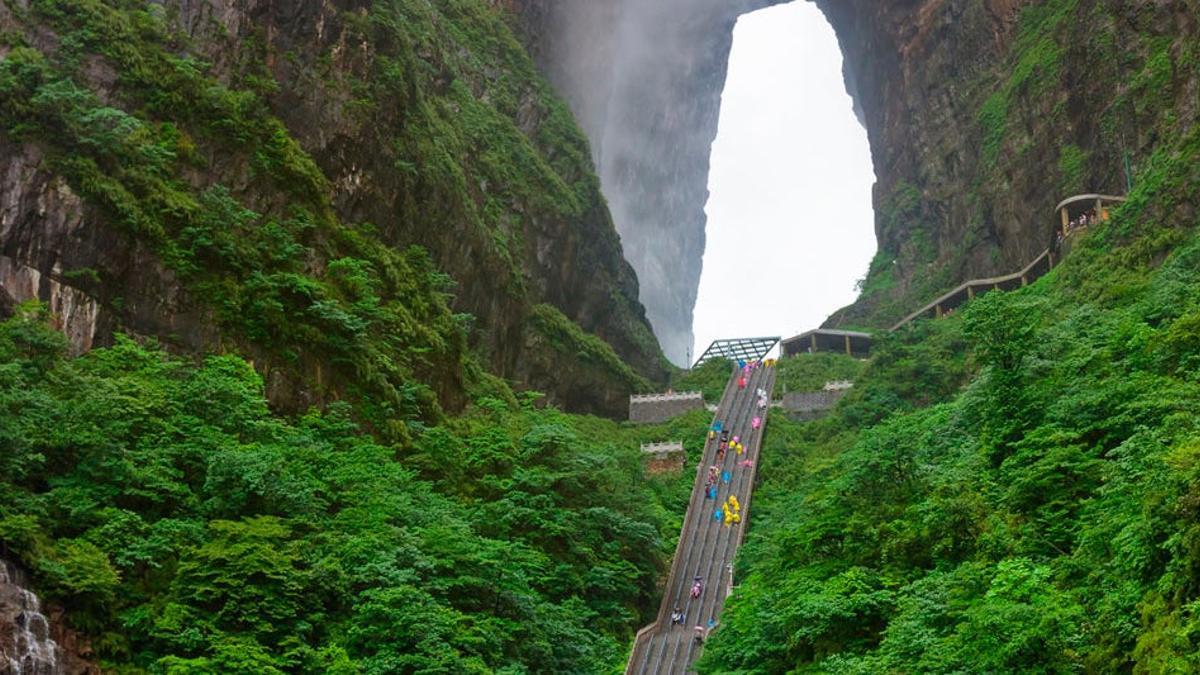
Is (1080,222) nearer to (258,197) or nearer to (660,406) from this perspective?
(660,406)

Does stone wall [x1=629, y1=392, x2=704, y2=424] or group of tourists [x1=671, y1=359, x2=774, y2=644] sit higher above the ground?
stone wall [x1=629, y1=392, x2=704, y2=424]

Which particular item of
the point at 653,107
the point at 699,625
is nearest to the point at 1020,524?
the point at 699,625

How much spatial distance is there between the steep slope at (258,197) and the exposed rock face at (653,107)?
34.4m

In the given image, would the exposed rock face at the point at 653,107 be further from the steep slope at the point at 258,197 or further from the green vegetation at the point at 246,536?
the green vegetation at the point at 246,536

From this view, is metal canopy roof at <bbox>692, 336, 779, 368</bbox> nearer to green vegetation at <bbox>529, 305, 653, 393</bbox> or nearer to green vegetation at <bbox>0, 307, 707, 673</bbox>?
green vegetation at <bbox>529, 305, 653, 393</bbox>

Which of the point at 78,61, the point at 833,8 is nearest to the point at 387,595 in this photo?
the point at 78,61

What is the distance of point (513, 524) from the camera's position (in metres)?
30.7

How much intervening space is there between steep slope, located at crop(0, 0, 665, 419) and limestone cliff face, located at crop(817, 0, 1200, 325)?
22509 mm

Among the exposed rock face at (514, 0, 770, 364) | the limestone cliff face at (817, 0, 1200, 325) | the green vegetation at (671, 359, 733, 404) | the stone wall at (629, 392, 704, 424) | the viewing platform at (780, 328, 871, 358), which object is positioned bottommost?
the stone wall at (629, 392, 704, 424)

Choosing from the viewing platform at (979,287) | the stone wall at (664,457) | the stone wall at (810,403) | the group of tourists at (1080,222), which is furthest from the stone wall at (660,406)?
the group of tourists at (1080,222)

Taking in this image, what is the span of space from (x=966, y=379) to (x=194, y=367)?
89.6 feet

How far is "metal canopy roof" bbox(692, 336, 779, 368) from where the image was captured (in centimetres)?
7268

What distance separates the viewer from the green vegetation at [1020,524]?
54.8ft

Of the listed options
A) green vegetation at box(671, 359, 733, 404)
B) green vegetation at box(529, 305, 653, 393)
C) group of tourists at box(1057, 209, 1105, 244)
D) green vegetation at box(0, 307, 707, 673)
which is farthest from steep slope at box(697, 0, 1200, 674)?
green vegetation at box(529, 305, 653, 393)
